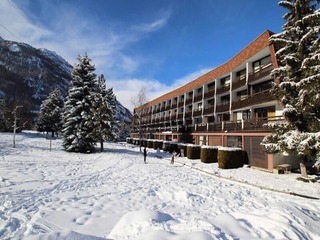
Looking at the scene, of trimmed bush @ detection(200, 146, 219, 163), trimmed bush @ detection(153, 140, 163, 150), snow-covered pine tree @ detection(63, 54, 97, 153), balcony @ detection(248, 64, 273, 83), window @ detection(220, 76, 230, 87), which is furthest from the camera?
trimmed bush @ detection(153, 140, 163, 150)

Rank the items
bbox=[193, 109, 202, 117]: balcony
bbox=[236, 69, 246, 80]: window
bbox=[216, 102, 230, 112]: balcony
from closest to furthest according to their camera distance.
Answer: bbox=[236, 69, 246, 80]: window
bbox=[216, 102, 230, 112]: balcony
bbox=[193, 109, 202, 117]: balcony

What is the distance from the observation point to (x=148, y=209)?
679 cm

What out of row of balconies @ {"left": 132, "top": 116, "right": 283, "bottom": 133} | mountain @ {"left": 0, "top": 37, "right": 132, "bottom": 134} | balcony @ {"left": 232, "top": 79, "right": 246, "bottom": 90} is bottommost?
row of balconies @ {"left": 132, "top": 116, "right": 283, "bottom": 133}

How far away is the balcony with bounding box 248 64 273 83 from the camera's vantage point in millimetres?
21172

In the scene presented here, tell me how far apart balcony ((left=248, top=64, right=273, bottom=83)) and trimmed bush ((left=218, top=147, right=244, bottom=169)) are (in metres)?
8.92

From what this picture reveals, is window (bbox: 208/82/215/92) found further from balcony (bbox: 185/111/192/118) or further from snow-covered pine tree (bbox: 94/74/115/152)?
snow-covered pine tree (bbox: 94/74/115/152)

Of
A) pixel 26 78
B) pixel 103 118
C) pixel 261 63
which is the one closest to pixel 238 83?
pixel 261 63

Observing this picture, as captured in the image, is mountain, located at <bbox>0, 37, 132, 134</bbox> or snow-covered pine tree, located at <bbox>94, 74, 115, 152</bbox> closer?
snow-covered pine tree, located at <bbox>94, 74, 115, 152</bbox>

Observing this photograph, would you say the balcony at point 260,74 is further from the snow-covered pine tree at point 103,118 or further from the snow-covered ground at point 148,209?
the snow-covered pine tree at point 103,118

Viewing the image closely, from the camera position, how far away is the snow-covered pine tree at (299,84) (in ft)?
40.0

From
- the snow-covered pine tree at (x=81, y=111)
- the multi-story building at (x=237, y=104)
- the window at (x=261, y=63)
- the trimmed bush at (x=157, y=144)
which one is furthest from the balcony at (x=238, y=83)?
the snow-covered pine tree at (x=81, y=111)

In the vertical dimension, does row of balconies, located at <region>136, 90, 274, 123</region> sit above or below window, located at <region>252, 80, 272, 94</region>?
below

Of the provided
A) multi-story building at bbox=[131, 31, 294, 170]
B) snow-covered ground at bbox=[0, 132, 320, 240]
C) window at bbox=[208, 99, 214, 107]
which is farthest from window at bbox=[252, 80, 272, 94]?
snow-covered ground at bbox=[0, 132, 320, 240]

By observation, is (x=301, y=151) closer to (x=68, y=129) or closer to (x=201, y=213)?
(x=201, y=213)
